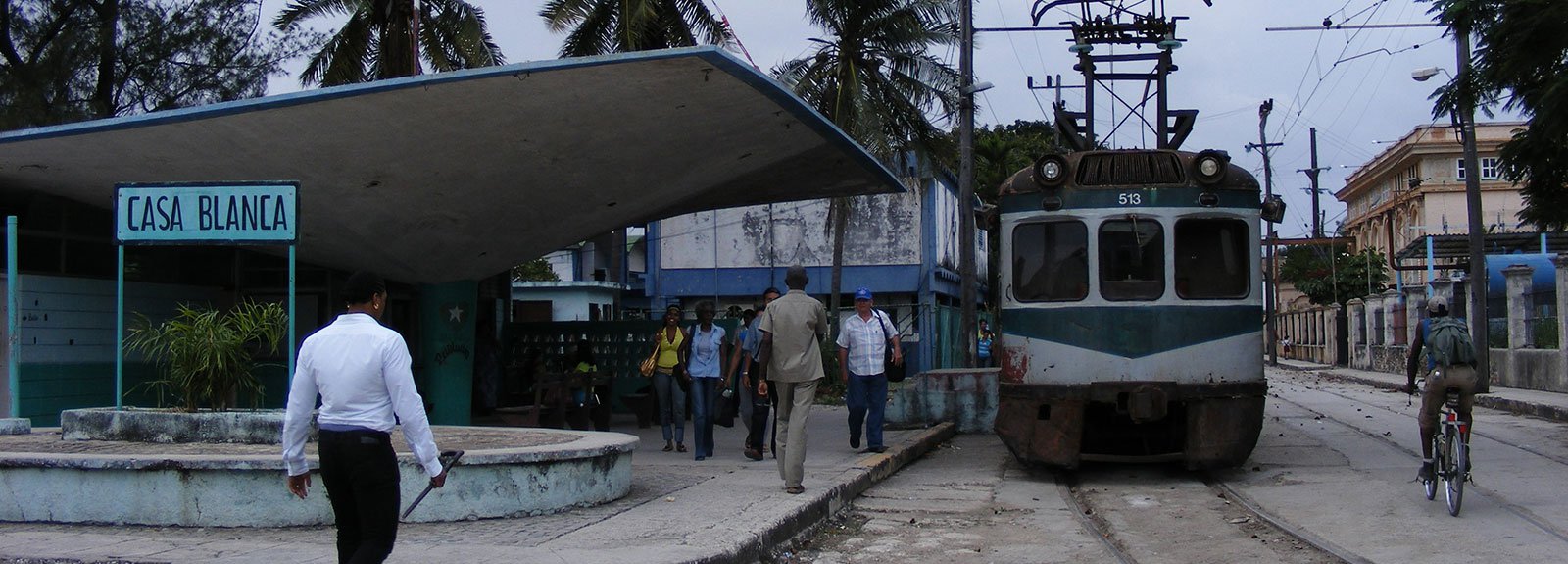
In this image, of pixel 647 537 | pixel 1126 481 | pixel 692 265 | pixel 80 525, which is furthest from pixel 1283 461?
pixel 692 265

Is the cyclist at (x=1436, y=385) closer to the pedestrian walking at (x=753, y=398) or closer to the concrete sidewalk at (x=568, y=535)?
the concrete sidewalk at (x=568, y=535)

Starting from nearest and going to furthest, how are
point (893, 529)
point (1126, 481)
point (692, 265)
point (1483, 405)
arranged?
point (893, 529) < point (1126, 481) < point (1483, 405) < point (692, 265)

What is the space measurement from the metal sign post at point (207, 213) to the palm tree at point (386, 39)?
12.6 meters

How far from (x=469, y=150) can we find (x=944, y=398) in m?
7.07

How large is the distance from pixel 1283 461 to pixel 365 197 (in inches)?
347

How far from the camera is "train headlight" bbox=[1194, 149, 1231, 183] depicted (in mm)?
11047

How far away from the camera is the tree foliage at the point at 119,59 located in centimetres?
2512

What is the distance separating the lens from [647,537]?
24.1 feet

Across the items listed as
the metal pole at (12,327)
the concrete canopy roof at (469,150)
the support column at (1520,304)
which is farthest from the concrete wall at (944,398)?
the support column at (1520,304)

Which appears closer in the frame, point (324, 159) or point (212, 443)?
point (212, 443)

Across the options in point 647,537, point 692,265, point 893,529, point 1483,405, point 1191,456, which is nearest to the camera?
point 647,537

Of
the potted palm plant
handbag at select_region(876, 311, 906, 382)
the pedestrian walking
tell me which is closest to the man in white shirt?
the potted palm plant

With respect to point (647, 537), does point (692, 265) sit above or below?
above

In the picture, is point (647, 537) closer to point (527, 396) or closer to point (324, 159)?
point (324, 159)
